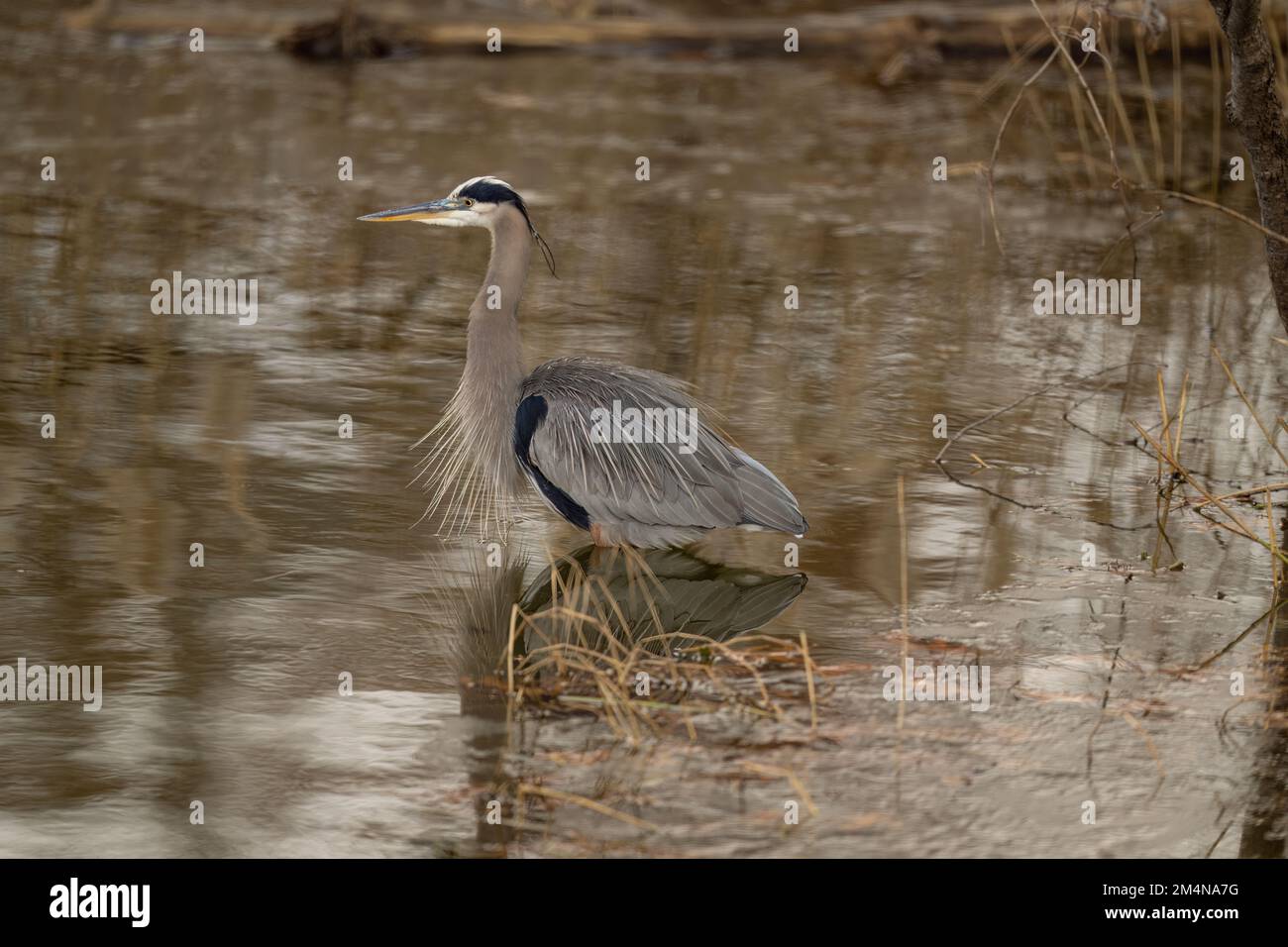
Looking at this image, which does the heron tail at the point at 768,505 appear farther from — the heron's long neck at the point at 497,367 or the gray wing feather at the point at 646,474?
the heron's long neck at the point at 497,367

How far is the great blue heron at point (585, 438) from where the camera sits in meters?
6.70

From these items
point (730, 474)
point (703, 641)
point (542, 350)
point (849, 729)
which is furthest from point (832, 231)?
point (849, 729)

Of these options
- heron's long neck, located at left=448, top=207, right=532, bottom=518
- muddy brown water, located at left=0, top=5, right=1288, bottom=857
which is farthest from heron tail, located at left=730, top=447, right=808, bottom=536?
heron's long neck, located at left=448, top=207, right=532, bottom=518

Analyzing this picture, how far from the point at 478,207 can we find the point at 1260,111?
117 inches

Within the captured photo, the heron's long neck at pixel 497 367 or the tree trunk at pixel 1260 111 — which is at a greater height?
the tree trunk at pixel 1260 111

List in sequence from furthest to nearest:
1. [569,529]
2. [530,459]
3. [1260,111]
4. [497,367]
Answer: [569,529]
[497,367]
[530,459]
[1260,111]

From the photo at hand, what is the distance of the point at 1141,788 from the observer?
514cm

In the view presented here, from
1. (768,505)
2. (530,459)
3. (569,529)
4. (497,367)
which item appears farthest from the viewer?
(569,529)

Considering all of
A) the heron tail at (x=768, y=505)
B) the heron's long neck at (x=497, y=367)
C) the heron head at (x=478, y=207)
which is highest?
the heron head at (x=478, y=207)

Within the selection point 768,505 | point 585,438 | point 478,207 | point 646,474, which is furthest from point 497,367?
point 768,505

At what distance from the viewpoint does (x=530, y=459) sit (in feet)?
22.6

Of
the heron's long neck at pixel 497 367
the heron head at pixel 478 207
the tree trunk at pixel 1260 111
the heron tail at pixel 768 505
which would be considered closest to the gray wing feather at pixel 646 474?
the heron tail at pixel 768 505

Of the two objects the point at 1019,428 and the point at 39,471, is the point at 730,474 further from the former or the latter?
the point at 39,471

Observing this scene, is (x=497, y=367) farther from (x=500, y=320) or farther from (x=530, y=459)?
(x=530, y=459)
